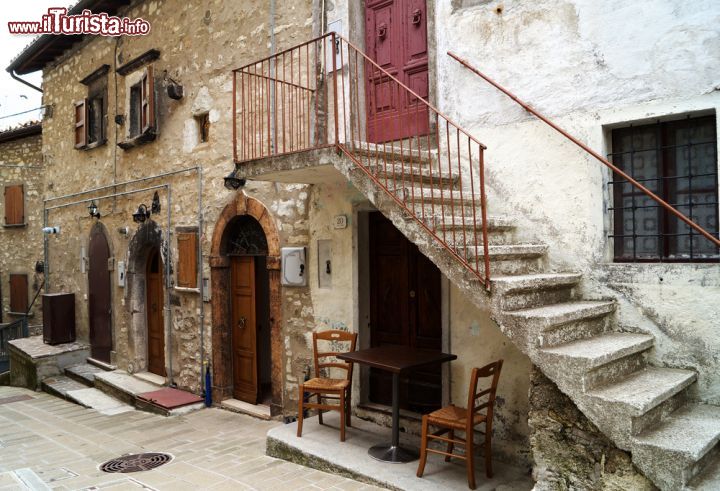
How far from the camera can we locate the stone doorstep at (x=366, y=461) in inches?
181

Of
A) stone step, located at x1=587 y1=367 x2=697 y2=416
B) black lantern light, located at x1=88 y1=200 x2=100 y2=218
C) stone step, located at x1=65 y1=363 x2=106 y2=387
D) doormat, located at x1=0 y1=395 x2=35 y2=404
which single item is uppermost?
black lantern light, located at x1=88 y1=200 x2=100 y2=218

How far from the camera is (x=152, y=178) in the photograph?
32.5ft

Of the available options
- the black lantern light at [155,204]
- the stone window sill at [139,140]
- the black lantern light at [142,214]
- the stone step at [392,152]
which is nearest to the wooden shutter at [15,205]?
the stone window sill at [139,140]

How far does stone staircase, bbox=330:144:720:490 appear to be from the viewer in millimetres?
3318

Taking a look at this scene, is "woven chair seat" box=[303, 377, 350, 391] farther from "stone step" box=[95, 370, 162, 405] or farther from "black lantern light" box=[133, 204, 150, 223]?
"black lantern light" box=[133, 204, 150, 223]

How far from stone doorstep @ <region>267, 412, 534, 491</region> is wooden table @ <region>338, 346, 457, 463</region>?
0.35 feet

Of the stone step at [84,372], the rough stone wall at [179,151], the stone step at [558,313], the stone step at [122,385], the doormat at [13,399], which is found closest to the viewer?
the stone step at [558,313]

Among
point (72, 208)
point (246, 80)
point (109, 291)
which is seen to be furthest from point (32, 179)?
point (246, 80)

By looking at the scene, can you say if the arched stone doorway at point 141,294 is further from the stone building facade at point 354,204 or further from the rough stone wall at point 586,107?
the rough stone wall at point 586,107

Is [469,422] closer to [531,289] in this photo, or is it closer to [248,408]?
[531,289]

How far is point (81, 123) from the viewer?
1216 centimetres

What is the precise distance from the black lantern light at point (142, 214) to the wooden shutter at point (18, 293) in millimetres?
8838

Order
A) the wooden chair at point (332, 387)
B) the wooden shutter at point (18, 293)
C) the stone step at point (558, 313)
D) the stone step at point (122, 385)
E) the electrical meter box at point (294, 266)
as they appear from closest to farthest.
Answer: the stone step at point (558, 313)
the wooden chair at point (332, 387)
the electrical meter box at point (294, 266)
the stone step at point (122, 385)
the wooden shutter at point (18, 293)

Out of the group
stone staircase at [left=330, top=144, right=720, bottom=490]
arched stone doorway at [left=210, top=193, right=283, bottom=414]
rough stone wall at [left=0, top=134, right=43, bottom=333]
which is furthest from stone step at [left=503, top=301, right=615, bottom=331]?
rough stone wall at [left=0, top=134, right=43, bottom=333]
